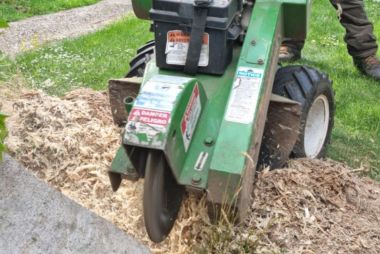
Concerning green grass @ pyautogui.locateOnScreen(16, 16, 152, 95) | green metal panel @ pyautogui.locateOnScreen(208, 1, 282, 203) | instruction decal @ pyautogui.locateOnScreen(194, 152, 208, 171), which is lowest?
green grass @ pyautogui.locateOnScreen(16, 16, 152, 95)

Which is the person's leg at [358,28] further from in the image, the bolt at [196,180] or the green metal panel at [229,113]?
the bolt at [196,180]

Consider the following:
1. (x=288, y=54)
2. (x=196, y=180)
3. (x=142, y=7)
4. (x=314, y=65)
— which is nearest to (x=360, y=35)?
(x=314, y=65)

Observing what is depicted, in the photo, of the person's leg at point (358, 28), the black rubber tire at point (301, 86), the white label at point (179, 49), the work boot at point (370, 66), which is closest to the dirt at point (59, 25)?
the person's leg at point (358, 28)

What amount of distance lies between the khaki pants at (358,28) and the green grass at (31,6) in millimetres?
Answer: 3867

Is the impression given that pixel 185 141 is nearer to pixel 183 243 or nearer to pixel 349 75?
pixel 183 243

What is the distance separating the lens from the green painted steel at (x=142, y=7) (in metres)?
3.51

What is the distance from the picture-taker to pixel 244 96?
2.85 metres

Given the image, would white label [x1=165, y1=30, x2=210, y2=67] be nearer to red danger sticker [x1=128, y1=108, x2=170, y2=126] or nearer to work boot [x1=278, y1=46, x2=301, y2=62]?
red danger sticker [x1=128, y1=108, x2=170, y2=126]

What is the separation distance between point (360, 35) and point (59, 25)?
145 inches

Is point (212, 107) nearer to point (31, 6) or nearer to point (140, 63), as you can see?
point (140, 63)

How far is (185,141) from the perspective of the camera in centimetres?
269

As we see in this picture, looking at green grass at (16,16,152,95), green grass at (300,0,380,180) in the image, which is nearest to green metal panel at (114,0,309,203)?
green grass at (300,0,380,180)

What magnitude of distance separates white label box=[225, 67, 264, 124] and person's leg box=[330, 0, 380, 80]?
3.11m

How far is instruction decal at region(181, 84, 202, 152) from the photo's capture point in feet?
8.72
